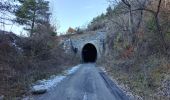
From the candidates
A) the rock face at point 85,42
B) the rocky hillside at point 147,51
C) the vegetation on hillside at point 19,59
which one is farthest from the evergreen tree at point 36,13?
the rock face at point 85,42

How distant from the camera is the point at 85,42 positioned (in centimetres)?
5728

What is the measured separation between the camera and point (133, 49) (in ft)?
97.2

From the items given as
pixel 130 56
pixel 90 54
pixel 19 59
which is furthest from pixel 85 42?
pixel 19 59

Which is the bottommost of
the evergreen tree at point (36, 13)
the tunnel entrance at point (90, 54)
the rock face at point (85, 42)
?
the tunnel entrance at point (90, 54)

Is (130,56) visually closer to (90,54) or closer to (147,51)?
(147,51)

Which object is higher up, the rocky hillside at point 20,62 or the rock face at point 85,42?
the rock face at point 85,42

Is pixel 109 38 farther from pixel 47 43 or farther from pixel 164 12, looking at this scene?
pixel 164 12

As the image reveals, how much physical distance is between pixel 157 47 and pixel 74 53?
34.4 metres

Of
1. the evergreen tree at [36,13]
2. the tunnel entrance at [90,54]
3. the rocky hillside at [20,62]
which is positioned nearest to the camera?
the rocky hillside at [20,62]

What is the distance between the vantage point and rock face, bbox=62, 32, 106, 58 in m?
54.6

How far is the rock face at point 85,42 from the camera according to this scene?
54.6 metres

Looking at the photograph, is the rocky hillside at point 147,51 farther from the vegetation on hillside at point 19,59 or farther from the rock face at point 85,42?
the rock face at point 85,42

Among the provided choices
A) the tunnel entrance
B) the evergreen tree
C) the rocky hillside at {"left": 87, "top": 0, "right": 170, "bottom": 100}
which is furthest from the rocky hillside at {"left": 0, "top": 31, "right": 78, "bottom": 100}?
the tunnel entrance

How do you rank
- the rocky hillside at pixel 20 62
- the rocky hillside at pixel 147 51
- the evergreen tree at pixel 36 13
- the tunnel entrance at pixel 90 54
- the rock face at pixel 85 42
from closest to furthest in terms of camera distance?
the rocky hillside at pixel 147 51, the rocky hillside at pixel 20 62, the evergreen tree at pixel 36 13, the rock face at pixel 85 42, the tunnel entrance at pixel 90 54
